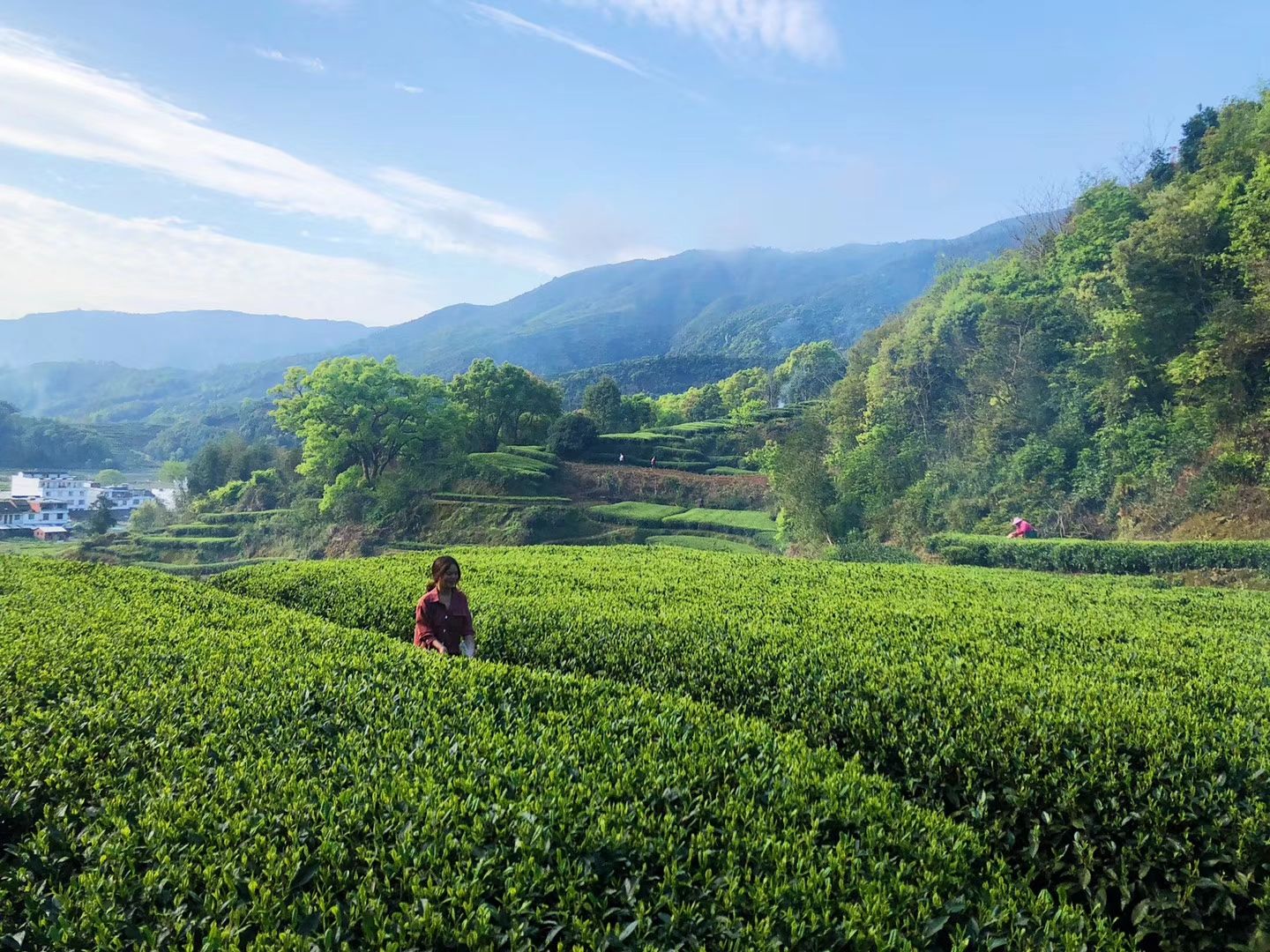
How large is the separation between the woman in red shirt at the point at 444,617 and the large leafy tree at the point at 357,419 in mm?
26696

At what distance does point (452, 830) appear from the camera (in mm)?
2520

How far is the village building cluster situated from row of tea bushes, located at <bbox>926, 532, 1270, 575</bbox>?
45.7 meters

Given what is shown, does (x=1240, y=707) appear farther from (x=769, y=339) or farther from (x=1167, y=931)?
(x=769, y=339)

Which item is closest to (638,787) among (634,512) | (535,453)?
(634,512)

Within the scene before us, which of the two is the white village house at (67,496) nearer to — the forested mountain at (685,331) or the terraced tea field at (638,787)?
the terraced tea field at (638,787)

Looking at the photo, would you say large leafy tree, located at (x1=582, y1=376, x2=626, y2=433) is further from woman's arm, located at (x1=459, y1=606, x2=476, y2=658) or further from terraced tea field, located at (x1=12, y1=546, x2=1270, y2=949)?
terraced tea field, located at (x1=12, y1=546, x2=1270, y2=949)

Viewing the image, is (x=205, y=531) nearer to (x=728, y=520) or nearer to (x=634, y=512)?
(x=634, y=512)

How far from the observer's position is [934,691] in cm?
424

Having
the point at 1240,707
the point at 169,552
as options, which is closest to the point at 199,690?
the point at 1240,707

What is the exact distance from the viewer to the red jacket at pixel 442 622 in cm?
546

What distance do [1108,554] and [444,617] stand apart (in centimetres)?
1383

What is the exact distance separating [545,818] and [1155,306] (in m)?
23.8

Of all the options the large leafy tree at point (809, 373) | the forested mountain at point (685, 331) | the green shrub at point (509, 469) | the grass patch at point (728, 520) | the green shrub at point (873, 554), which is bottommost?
the grass patch at point (728, 520)

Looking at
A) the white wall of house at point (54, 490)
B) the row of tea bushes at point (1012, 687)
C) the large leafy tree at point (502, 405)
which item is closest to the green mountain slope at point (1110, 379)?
the row of tea bushes at point (1012, 687)
